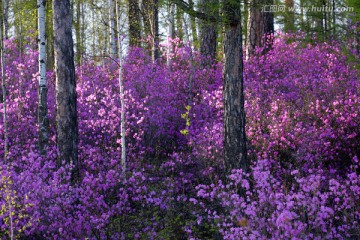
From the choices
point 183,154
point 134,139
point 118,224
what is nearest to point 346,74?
point 183,154

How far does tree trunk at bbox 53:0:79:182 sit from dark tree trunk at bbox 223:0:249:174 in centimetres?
300

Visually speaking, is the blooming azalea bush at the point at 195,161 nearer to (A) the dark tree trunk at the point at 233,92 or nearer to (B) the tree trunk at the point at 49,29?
(A) the dark tree trunk at the point at 233,92

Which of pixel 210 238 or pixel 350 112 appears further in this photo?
pixel 350 112

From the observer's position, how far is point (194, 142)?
8.98 meters

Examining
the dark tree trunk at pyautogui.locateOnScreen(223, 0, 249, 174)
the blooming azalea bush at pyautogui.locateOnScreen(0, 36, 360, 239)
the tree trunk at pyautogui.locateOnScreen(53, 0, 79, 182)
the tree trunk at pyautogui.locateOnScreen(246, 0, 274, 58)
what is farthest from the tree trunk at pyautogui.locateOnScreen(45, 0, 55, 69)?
the dark tree trunk at pyautogui.locateOnScreen(223, 0, 249, 174)

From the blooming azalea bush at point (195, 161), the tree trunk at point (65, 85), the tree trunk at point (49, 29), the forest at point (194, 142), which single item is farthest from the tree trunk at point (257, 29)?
the tree trunk at point (49, 29)

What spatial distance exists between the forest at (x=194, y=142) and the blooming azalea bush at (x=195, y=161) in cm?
3

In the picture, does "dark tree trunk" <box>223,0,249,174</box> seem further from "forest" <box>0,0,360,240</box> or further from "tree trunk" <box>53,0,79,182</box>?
"tree trunk" <box>53,0,79,182</box>

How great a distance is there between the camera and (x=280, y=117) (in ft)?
27.0

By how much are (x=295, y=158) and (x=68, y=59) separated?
4728 mm

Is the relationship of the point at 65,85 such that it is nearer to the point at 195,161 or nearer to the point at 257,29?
the point at 195,161

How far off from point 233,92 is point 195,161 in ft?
7.61

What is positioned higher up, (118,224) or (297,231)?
(297,231)

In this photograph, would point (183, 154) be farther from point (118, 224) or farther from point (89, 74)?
point (89, 74)
